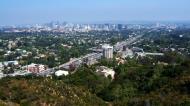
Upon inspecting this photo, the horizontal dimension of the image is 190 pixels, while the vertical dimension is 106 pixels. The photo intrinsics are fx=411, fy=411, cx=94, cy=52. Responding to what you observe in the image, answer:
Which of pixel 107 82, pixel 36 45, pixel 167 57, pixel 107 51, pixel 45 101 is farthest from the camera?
pixel 36 45

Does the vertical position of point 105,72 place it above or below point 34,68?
above

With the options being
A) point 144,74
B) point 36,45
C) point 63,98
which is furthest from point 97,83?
point 36,45

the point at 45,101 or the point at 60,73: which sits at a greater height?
the point at 45,101

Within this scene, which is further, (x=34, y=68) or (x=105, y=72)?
(x=34, y=68)

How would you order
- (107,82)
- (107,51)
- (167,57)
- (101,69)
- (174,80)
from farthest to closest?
(107,51) < (167,57) < (101,69) < (107,82) < (174,80)

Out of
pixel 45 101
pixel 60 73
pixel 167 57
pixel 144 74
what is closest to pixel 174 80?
pixel 144 74

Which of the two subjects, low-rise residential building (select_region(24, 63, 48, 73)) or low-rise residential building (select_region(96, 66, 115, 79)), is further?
low-rise residential building (select_region(24, 63, 48, 73))

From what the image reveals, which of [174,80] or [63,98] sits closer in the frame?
[63,98]

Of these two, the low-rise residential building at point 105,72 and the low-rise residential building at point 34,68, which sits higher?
the low-rise residential building at point 105,72

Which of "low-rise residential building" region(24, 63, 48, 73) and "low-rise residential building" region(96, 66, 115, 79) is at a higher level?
"low-rise residential building" region(96, 66, 115, 79)

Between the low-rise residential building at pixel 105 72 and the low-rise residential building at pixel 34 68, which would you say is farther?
the low-rise residential building at pixel 34 68

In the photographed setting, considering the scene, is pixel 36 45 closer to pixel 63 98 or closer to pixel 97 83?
pixel 97 83
